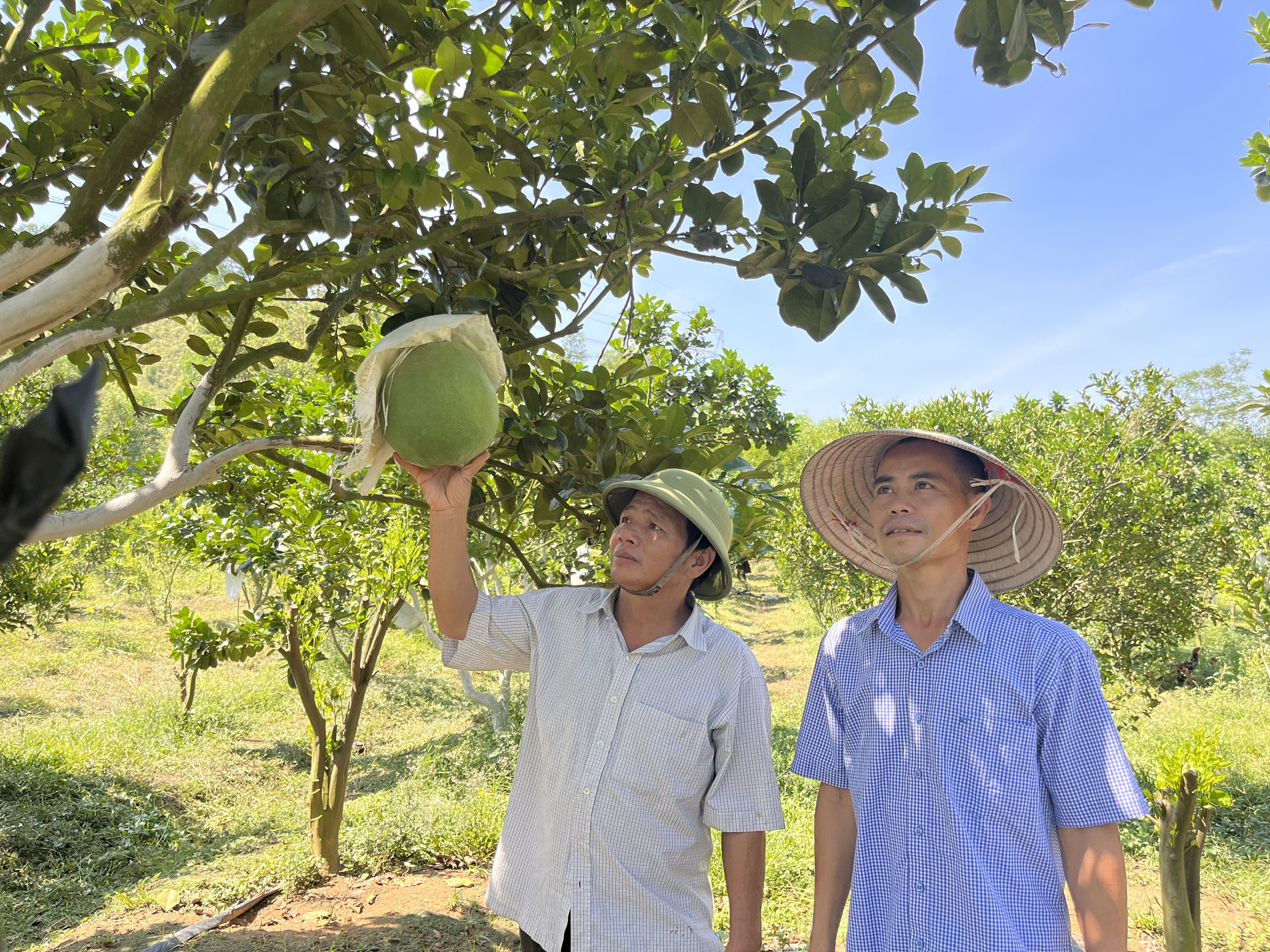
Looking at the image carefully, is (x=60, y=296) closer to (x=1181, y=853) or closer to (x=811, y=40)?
(x=811, y=40)

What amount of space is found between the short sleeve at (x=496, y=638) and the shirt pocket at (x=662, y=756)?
0.26 metres

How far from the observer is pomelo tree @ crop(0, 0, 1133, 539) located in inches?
38.7

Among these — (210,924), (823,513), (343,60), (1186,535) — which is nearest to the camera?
(343,60)

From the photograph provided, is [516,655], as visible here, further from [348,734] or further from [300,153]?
[348,734]

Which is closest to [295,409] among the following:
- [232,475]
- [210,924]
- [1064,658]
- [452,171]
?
[232,475]

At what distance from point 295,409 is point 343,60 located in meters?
3.53

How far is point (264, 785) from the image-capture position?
698cm

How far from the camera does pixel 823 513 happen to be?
1.82 m

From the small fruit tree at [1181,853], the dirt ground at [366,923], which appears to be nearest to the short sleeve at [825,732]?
the small fruit tree at [1181,853]

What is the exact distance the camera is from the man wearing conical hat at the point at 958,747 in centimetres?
125

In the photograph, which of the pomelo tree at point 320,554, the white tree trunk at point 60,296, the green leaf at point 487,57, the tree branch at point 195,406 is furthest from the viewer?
the pomelo tree at point 320,554

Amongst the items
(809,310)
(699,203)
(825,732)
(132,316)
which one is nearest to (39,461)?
(132,316)

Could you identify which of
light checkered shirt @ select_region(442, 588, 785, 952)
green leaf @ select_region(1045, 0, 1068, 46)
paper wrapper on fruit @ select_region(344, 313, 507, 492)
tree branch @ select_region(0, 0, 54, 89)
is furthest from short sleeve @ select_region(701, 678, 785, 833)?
tree branch @ select_region(0, 0, 54, 89)

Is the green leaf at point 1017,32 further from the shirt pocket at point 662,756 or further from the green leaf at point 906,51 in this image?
the shirt pocket at point 662,756
